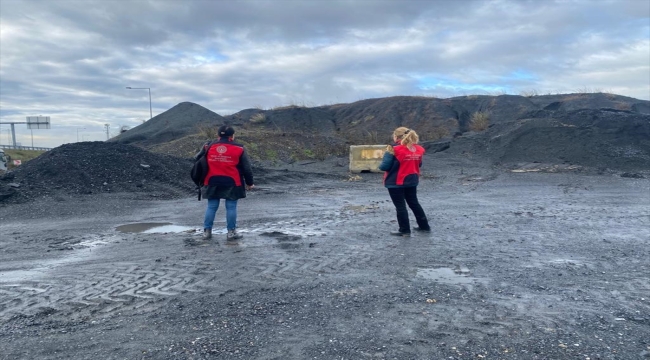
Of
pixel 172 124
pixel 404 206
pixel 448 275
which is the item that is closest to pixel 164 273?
pixel 448 275

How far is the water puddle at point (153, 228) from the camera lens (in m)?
9.90

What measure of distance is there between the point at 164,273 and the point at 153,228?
4231mm

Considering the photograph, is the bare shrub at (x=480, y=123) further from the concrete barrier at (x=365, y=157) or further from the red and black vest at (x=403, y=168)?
the red and black vest at (x=403, y=168)

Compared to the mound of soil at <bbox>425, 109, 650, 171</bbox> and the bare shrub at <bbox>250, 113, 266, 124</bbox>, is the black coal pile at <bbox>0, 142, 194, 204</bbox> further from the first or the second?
the bare shrub at <bbox>250, 113, 266, 124</bbox>

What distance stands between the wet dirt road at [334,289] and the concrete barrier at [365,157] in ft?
36.0

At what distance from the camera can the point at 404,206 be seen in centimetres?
887

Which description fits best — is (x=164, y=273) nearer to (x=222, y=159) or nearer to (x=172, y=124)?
(x=222, y=159)

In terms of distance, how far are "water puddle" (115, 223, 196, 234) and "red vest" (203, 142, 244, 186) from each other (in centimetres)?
172

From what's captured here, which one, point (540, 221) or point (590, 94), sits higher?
point (590, 94)

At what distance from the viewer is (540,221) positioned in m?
10.3

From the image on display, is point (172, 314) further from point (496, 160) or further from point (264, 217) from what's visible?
point (496, 160)

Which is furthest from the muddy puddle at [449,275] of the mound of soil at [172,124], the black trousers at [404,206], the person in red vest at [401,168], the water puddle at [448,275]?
the mound of soil at [172,124]

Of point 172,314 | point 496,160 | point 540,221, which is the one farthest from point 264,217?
point 496,160

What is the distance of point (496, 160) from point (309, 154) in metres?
9.12
